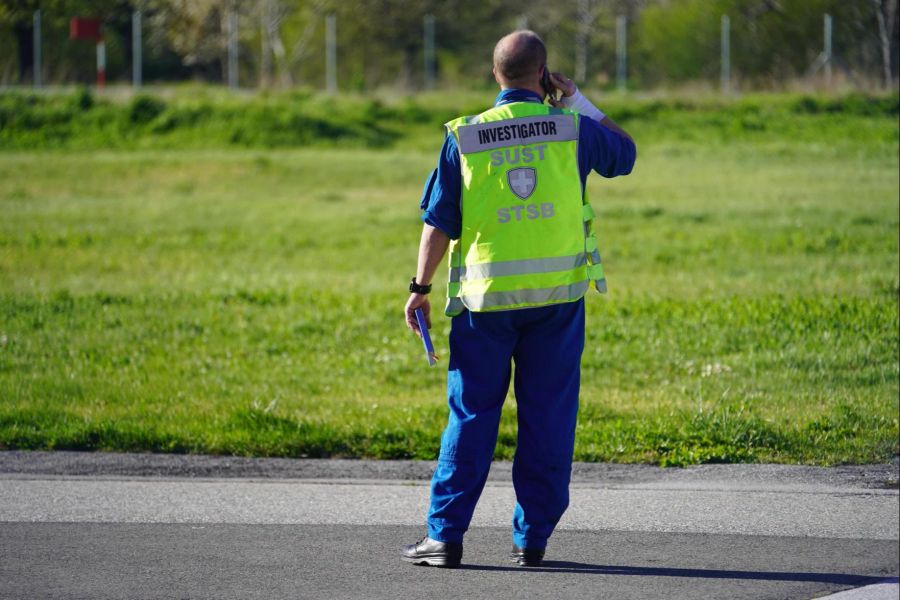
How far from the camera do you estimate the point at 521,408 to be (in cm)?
490

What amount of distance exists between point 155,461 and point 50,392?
1.88m

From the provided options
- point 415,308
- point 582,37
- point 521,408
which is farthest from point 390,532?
point 582,37

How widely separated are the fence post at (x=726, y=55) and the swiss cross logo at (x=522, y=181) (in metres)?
26.1

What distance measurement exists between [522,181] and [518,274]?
34 cm

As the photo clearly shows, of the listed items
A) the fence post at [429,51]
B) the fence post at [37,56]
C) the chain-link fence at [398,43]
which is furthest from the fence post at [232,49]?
the fence post at [429,51]

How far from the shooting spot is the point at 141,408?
25.5 ft

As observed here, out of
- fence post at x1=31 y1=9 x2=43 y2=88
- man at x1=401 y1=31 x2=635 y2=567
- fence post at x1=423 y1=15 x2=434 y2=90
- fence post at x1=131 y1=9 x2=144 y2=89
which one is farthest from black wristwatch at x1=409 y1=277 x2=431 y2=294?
fence post at x1=423 y1=15 x2=434 y2=90

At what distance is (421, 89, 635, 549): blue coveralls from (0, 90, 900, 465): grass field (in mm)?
1888

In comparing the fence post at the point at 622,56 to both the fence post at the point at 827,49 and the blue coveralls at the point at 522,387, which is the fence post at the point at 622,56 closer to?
the fence post at the point at 827,49

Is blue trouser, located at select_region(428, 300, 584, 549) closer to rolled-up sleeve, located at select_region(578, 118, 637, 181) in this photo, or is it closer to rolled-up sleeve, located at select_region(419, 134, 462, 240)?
rolled-up sleeve, located at select_region(419, 134, 462, 240)

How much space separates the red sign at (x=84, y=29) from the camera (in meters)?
31.4

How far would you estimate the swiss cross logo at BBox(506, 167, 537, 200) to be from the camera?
4707 mm

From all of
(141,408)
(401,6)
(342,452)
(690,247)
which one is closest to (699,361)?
(342,452)

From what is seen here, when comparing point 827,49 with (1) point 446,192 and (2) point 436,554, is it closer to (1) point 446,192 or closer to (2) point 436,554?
(1) point 446,192
